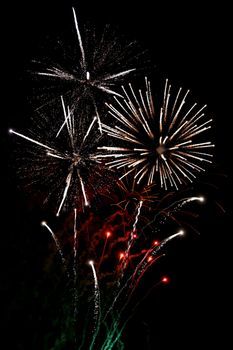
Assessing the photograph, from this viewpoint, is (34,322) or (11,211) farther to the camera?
(11,211)

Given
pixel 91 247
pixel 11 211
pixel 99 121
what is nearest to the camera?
pixel 99 121

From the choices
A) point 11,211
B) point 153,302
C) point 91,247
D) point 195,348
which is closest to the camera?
point 91,247

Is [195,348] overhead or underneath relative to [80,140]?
underneath

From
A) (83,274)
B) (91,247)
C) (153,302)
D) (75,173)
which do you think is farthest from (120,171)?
(153,302)

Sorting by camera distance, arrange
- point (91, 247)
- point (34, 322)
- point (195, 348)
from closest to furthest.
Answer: point (91, 247)
point (34, 322)
point (195, 348)

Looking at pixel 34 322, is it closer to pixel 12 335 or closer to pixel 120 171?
pixel 12 335

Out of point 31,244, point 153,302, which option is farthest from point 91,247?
point 153,302

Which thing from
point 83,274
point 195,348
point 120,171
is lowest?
point 195,348

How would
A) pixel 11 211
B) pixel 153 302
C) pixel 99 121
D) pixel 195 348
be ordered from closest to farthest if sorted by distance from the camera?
pixel 99 121
pixel 11 211
pixel 195 348
pixel 153 302

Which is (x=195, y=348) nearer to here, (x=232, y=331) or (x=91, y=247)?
(x=232, y=331)
